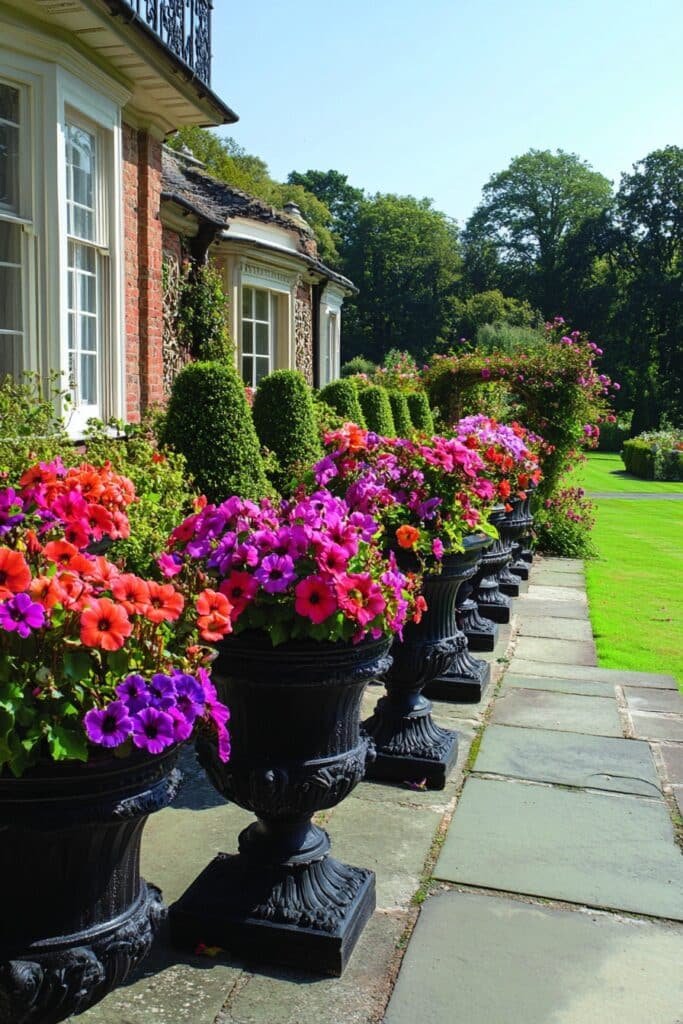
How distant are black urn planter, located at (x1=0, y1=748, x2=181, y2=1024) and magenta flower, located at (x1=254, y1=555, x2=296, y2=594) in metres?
0.72

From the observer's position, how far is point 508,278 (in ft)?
200

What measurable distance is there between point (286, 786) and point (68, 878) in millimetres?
947

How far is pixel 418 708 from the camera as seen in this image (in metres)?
4.30

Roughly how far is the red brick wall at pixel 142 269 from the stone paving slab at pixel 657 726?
5052 mm

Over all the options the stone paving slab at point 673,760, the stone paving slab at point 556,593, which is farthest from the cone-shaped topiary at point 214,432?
the stone paving slab at point 556,593

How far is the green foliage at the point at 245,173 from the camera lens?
37750mm

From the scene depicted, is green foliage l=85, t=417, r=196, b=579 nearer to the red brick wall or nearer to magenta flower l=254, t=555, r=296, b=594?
magenta flower l=254, t=555, r=296, b=594

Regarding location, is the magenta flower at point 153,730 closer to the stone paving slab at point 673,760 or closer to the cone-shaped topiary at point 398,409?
the stone paving slab at point 673,760

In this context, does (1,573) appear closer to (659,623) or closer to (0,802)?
(0,802)

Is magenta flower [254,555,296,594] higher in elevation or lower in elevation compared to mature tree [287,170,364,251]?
lower

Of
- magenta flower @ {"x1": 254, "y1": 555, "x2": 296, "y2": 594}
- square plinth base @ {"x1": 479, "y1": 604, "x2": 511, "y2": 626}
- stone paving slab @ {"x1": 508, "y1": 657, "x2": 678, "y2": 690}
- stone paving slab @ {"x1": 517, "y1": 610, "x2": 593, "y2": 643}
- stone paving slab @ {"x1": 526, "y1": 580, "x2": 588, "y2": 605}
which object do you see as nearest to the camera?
magenta flower @ {"x1": 254, "y1": 555, "x2": 296, "y2": 594}

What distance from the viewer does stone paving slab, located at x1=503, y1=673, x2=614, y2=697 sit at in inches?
224

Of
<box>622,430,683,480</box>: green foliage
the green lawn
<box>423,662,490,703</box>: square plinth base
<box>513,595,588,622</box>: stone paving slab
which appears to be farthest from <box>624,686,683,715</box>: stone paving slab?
<box>622,430,683,480</box>: green foliage

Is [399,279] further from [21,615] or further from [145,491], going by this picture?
[21,615]
